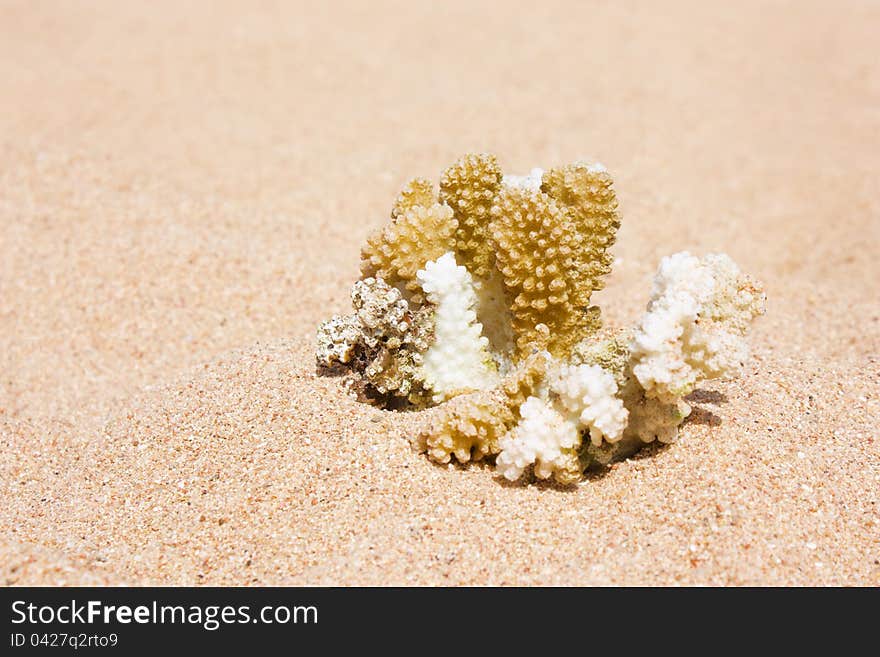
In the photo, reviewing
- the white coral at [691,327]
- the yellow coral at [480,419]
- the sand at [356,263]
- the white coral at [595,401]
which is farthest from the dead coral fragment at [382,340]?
the white coral at [691,327]

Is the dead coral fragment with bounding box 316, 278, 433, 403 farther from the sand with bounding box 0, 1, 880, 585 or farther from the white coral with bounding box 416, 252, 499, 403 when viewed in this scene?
the sand with bounding box 0, 1, 880, 585

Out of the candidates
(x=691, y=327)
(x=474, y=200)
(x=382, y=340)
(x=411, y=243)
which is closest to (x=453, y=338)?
(x=382, y=340)

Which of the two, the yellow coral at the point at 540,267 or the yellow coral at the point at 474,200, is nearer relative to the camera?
the yellow coral at the point at 540,267

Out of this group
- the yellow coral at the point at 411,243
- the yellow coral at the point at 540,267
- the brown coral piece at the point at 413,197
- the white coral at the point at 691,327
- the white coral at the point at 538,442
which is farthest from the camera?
the brown coral piece at the point at 413,197

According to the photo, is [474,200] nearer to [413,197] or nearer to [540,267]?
[413,197]

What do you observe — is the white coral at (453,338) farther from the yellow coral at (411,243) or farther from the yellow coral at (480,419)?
the yellow coral at (480,419)
